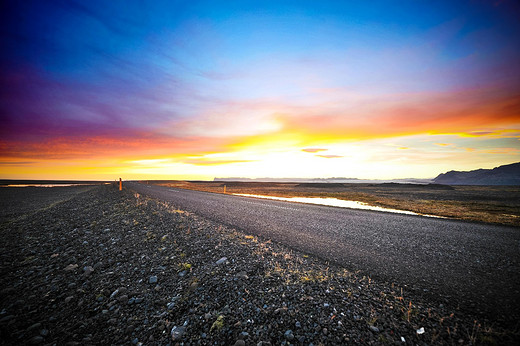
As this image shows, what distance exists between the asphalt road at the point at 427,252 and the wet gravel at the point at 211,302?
729 millimetres

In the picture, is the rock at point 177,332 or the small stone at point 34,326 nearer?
the rock at point 177,332

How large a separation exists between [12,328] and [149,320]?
2662mm

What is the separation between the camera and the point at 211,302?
178 inches

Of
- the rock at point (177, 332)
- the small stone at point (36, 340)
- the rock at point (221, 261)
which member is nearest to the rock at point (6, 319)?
the small stone at point (36, 340)

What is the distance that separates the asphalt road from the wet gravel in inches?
28.7

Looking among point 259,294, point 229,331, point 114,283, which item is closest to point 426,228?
point 259,294

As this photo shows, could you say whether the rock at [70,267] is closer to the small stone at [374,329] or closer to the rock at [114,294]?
the rock at [114,294]

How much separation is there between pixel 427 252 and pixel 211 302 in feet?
27.5

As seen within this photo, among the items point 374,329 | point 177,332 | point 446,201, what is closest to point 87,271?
point 177,332

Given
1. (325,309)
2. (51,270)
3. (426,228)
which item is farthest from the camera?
(426,228)

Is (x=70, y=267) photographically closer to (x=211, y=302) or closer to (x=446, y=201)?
(x=211, y=302)

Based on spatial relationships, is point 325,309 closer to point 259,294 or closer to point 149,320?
point 259,294

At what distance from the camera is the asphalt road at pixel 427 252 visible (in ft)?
16.1

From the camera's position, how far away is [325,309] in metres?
4.13
